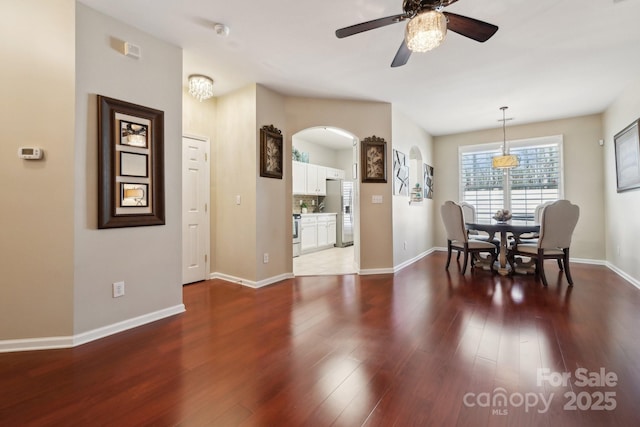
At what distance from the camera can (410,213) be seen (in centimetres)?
533

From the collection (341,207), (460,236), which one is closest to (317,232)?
(341,207)

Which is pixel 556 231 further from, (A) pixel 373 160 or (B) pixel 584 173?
(A) pixel 373 160

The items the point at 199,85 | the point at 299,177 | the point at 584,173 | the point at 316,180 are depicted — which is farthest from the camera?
the point at 316,180

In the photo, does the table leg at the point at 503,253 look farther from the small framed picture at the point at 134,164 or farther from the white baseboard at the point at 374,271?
the small framed picture at the point at 134,164

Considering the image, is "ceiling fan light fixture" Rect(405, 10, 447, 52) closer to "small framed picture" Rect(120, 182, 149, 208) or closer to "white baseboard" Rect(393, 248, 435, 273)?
"small framed picture" Rect(120, 182, 149, 208)

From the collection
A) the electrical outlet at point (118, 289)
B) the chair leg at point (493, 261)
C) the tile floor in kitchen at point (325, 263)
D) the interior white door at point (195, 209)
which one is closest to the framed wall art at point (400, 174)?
the tile floor in kitchen at point (325, 263)

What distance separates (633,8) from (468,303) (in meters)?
2.97

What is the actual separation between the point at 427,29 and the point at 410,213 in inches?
156

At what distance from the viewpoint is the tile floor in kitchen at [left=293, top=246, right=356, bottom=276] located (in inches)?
181

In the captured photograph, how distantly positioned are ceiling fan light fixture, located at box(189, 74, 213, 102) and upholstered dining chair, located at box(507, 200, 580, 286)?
466 cm

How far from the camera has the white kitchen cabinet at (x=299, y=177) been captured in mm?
6293

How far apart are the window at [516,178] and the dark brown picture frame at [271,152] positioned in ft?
14.9

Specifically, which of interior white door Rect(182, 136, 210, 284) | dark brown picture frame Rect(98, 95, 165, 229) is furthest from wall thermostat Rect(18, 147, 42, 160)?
interior white door Rect(182, 136, 210, 284)

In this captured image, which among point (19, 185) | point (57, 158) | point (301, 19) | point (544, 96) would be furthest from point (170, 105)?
point (544, 96)
